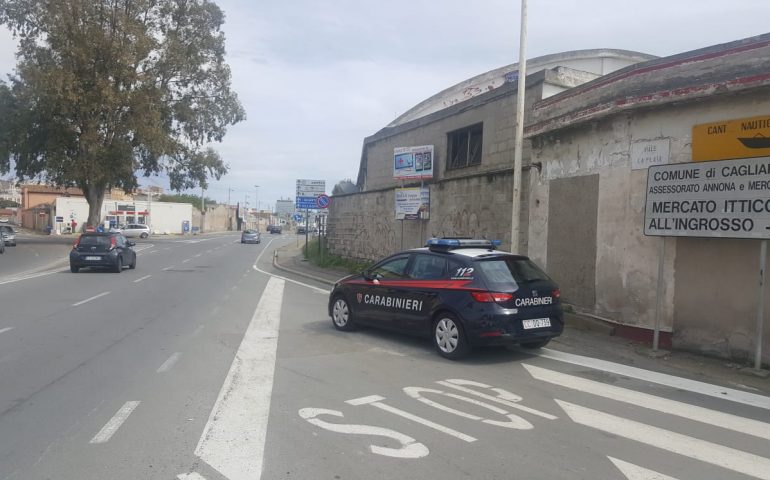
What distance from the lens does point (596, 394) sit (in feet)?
20.2

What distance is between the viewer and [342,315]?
9.70 m

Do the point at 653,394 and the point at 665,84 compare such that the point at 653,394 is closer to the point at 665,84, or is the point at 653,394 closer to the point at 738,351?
the point at 738,351

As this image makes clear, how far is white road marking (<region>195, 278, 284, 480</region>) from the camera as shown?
4.14m

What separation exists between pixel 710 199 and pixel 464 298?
3.53 meters

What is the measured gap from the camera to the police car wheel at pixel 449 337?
743 centimetres

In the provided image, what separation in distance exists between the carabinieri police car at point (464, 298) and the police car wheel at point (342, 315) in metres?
0.51

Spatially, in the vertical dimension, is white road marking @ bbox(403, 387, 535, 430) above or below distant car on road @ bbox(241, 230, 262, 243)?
below

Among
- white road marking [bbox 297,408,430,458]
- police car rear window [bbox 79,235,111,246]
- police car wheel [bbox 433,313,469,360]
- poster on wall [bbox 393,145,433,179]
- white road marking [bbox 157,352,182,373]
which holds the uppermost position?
poster on wall [bbox 393,145,433,179]

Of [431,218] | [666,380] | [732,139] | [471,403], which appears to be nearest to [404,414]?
[471,403]

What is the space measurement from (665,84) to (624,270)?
117 inches

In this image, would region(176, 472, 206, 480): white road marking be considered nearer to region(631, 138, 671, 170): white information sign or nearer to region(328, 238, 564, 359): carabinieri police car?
region(328, 238, 564, 359): carabinieri police car

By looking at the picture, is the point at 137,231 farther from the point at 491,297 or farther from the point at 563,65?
the point at 491,297

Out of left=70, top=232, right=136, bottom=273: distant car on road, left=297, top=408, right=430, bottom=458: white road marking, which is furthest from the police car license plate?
left=70, top=232, right=136, bottom=273: distant car on road

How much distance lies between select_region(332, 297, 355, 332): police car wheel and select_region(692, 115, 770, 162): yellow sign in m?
5.77
